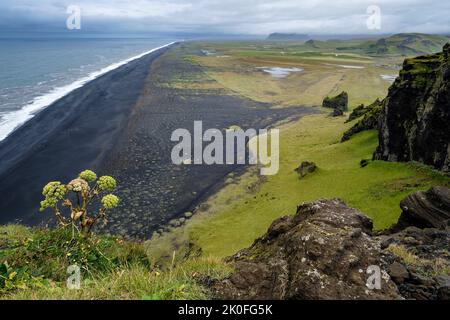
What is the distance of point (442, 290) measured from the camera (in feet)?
23.7

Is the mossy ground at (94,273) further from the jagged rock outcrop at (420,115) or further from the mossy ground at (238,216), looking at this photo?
the jagged rock outcrop at (420,115)

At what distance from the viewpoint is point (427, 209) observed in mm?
14883

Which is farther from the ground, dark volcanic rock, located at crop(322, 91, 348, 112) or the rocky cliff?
dark volcanic rock, located at crop(322, 91, 348, 112)

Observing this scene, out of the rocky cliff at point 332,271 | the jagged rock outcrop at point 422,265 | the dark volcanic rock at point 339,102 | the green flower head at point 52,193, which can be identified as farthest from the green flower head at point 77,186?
the dark volcanic rock at point 339,102

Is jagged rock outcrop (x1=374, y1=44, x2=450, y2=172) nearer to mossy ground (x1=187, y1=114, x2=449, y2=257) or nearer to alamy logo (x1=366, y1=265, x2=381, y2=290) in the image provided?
mossy ground (x1=187, y1=114, x2=449, y2=257)

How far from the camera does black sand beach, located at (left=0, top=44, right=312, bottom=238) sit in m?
27.8

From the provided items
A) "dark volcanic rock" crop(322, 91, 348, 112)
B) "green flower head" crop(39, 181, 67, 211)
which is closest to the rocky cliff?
"green flower head" crop(39, 181, 67, 211)

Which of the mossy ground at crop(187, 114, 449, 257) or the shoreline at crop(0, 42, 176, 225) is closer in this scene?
the mossy ground at crop(187, 114, 449, 257)

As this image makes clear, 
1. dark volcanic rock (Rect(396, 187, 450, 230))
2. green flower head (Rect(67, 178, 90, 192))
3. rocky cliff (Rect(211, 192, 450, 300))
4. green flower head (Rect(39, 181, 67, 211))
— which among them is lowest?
dark volcanic rock (Rect(396, 187, 450, 230))

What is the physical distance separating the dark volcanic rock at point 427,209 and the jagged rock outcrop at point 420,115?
21.9 feet

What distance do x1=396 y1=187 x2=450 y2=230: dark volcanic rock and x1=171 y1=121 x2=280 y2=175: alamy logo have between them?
18787 millimetres

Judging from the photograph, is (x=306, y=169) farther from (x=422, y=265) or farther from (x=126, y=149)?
(x=422, y=265)

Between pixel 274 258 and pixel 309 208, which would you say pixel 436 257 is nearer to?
pixel 309 208

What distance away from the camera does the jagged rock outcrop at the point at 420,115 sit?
21250 millimetres
